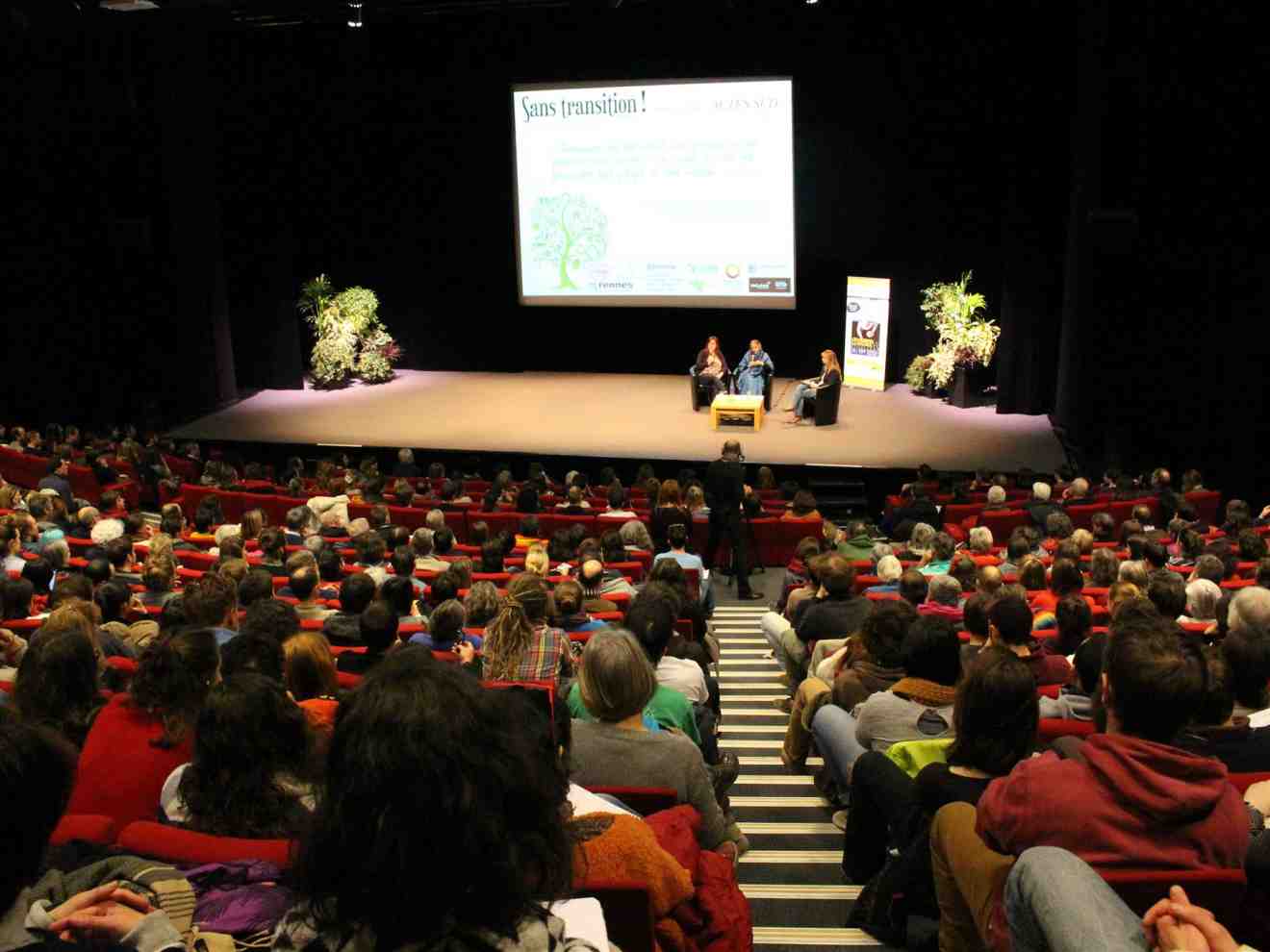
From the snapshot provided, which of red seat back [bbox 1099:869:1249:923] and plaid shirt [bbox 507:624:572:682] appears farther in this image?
plaid shirt [bbox 507:624:572:682]

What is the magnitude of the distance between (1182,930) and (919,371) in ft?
45.6

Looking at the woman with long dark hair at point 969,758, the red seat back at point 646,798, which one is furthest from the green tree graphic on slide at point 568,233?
the red seat back at point 646,798

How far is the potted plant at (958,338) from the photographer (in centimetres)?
1471

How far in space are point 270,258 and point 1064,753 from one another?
15244 mm

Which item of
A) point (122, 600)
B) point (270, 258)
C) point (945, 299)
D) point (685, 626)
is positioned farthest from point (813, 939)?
point (270, 258)

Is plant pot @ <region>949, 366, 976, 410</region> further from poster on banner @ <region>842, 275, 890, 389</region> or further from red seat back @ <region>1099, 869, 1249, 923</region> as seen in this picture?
red seat back @ <region>1099, 869, 1249, 923</region>

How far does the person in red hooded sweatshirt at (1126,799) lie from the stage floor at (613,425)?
9.53 meters

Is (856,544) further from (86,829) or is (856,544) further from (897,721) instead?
(86,829)

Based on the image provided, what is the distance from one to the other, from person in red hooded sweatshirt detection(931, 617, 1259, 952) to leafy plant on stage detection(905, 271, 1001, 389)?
40.6 feet

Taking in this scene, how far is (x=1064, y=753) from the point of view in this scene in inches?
111

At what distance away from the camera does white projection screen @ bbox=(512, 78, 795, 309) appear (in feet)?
50.9

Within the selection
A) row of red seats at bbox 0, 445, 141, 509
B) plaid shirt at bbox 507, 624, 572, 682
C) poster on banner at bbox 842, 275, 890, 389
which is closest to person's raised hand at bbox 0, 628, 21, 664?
plaid shirt at bbox 507, 624, 572, 682

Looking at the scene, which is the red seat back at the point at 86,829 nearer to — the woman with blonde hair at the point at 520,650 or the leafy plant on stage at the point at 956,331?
the woman with blonde hair at the point at 520,650

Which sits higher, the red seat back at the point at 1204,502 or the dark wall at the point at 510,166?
the dark wall at the point at 510,166
